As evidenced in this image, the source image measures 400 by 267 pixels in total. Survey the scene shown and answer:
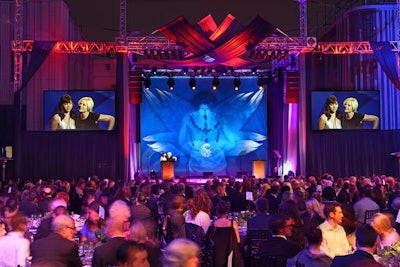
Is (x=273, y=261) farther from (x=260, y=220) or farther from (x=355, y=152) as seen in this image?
(x=355, y=152)

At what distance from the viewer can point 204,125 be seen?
26.1 meters

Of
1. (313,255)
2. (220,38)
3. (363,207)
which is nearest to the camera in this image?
(313,255)

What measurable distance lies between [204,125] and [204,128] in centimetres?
14

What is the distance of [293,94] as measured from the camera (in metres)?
21.6

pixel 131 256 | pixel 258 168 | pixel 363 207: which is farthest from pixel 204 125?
pixel 131 256

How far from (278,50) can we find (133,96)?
18.0ft

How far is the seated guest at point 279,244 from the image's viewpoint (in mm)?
5941

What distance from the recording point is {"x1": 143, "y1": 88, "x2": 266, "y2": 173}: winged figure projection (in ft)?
84.7

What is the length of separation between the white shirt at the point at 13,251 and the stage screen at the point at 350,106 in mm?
17805

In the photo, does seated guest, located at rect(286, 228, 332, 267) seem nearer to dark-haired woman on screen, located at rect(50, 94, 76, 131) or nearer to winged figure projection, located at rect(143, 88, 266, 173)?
dark-haired woman on screen, located at rect(50, 94, 76, 131)

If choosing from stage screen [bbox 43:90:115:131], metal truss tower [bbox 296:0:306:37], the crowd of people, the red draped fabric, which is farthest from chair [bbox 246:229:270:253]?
stage screen [bbox 43:90:115:131]

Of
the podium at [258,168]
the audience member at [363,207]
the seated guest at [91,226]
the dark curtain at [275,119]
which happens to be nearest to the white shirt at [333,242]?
the seated guest at [91,226]

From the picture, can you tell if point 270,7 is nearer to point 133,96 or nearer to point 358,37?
point 358,37

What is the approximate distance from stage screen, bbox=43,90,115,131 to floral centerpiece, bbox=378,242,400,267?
57.5 feet
